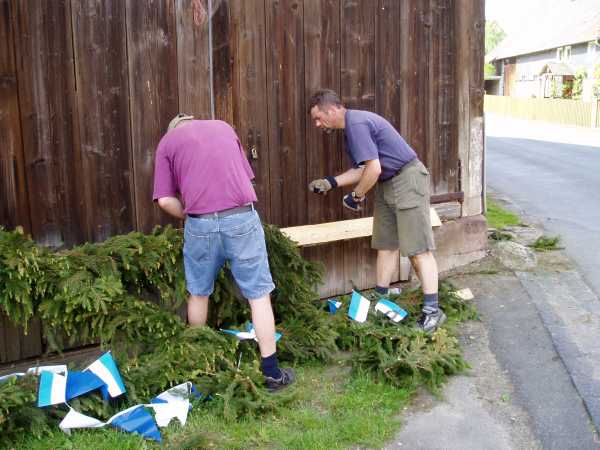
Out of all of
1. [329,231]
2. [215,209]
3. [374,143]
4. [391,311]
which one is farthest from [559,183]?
[215,209]

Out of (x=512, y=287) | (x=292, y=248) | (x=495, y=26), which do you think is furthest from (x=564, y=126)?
(x=495, y=26)

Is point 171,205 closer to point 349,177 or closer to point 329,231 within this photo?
point 349,177

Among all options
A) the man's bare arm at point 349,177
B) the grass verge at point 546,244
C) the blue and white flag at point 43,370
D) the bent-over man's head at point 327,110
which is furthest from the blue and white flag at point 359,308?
the grass verge at point 546,244

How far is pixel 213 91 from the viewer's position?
17.0 feet

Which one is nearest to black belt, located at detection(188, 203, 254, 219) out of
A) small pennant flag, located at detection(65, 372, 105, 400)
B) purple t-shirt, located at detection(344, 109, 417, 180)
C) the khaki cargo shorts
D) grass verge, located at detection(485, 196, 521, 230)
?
small pennant flag, located at detection(65, 372, 105, 400)

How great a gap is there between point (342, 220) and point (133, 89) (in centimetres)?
216

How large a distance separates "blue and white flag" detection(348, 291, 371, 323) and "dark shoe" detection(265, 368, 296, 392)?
38.5 inches

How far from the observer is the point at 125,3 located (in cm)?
470

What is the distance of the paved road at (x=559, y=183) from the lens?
8375 mm

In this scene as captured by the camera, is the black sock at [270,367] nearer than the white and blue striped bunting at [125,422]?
No

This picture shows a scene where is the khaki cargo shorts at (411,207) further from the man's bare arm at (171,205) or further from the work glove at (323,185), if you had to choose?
the man's bare arm at (171,205)

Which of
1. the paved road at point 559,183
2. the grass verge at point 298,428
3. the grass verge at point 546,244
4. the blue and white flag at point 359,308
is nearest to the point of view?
the grass verge at point 298,428

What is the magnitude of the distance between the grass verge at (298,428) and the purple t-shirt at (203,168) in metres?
1.17

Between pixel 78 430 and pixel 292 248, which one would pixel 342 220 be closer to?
pixel 292 248
